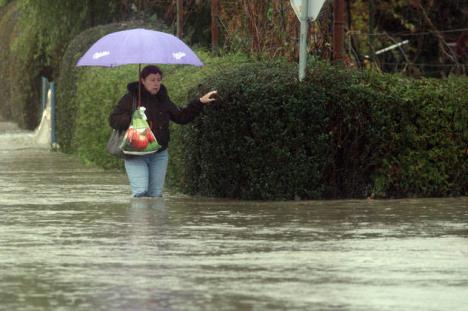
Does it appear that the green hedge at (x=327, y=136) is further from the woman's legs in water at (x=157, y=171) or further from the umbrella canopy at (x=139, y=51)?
the umbrella canopy at (x=139, y=51)

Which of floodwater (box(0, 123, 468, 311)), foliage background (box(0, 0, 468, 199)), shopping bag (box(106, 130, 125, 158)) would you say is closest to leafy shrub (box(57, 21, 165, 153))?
foliage background (box(0, 0, 468, 199))

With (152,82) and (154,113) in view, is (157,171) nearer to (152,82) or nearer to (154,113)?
(154,113)

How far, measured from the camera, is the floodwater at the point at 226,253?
33.2 feet

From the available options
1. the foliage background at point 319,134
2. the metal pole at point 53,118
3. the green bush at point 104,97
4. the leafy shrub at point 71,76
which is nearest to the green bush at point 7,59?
the metal pole at point 53,118

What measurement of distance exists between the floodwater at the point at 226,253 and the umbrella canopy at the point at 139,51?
148 centimetres

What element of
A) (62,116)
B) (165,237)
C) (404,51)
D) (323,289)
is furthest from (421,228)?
(404,51)

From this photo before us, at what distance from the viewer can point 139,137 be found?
16797 millimetres

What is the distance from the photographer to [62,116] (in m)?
27.1

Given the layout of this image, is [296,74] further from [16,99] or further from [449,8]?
[16,99]

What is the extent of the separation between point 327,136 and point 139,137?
1.96 metres

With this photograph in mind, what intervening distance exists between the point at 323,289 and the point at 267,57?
962cm

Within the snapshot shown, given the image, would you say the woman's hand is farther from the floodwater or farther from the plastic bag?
the floodwater

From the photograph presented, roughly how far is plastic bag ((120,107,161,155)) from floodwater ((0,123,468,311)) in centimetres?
55

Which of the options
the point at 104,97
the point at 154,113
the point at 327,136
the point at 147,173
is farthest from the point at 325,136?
the point at 104,97
